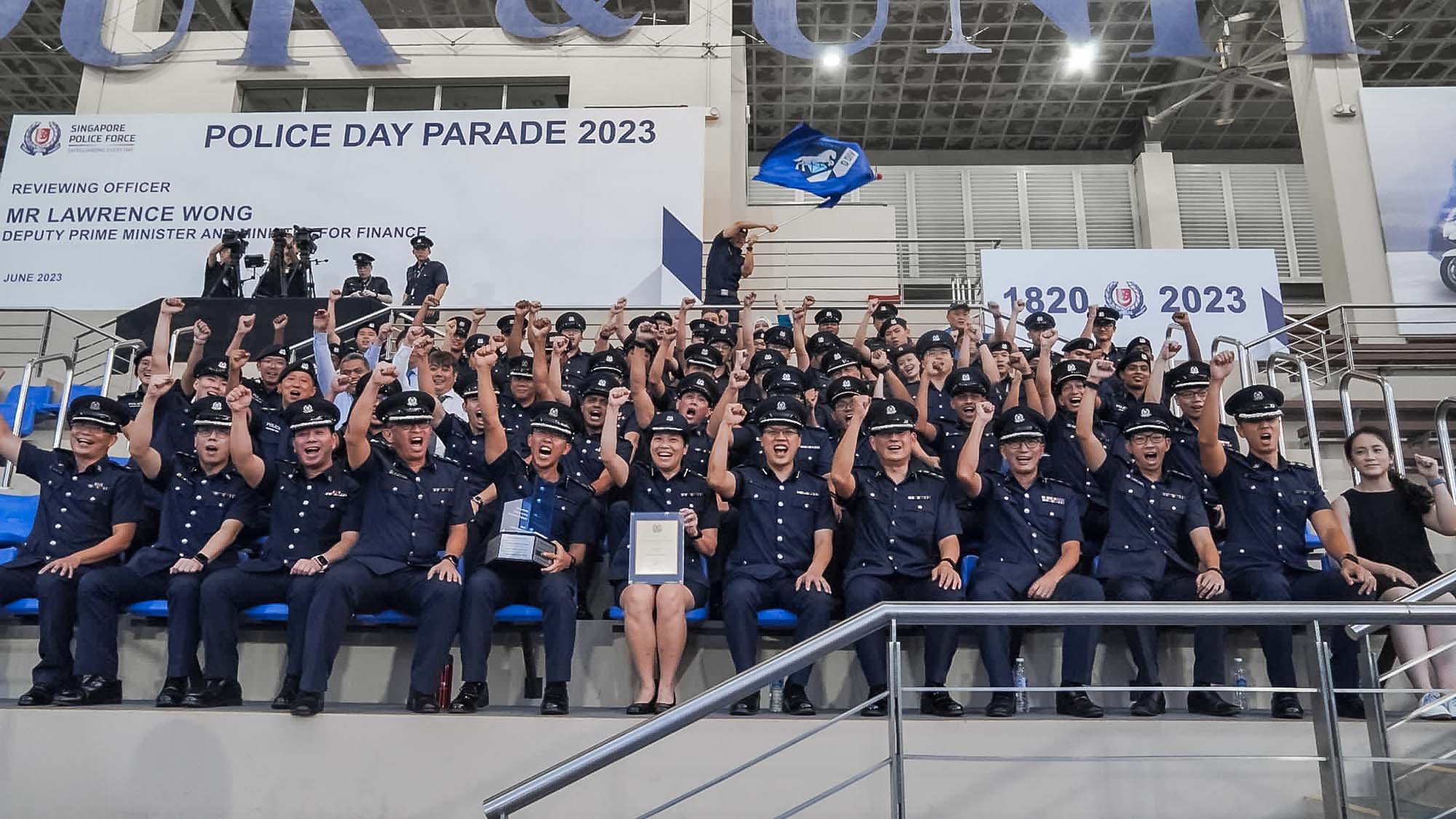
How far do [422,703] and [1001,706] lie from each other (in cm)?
233

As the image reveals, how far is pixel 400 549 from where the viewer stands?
4816 millimetres

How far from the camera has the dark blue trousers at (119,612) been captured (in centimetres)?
455

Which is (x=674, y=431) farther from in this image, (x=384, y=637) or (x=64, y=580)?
(x=64, y=580)

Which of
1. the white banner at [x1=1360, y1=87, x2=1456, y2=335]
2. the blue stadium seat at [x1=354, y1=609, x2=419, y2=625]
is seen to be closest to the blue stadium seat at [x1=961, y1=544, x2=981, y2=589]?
the blue stadium seat at [x1=354, y1=609, x2=419, y2=625]

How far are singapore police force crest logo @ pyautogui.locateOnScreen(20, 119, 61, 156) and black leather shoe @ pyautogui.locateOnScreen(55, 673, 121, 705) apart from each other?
9486 mm

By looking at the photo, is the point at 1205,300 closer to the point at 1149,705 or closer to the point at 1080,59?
the point at 1080,59

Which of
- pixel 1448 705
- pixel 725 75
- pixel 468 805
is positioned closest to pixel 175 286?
pixel 725 75

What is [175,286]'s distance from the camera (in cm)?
1125

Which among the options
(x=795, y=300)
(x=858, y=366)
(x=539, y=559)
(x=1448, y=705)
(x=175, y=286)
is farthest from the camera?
(x=795, y=300)

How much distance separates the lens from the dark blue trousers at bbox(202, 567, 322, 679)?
4.49 m

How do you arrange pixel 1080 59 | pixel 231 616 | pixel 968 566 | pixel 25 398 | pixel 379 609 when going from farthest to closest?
pixel 1080 59 → pixel 25 398 → pixel 968 566 → pixel 379 609 → pixel 231 616

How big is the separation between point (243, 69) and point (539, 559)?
10.6 meters

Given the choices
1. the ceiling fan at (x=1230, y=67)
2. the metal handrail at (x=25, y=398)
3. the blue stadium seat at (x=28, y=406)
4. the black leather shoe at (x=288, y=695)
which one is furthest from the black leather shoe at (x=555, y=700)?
the ceiling fan at (x=1230, y=67)

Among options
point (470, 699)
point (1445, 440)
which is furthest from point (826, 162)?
point (470, 699)
